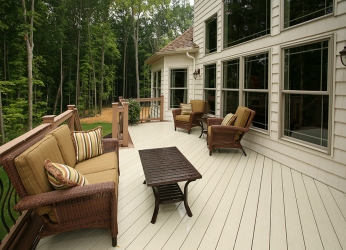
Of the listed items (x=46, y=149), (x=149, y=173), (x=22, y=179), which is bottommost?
(x=149, y=173)

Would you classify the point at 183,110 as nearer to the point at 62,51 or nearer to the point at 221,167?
the point at 221,167

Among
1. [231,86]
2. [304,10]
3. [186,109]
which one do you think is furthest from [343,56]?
[186,109]

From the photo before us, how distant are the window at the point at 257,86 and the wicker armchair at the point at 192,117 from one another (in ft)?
6.24

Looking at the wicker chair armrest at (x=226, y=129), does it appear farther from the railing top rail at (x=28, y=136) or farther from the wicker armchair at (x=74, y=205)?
the wicker armchair at (x=74, y=205)

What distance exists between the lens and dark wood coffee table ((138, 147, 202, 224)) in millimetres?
2520

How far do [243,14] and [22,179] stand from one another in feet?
19.1

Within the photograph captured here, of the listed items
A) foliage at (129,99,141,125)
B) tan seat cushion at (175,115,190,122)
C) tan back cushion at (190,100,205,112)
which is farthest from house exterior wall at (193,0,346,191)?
foliage at (129,99,141,125)

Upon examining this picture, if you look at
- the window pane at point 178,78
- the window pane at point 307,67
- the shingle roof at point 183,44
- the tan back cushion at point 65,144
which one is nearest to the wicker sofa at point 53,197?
the tan back cushion at point 65,144

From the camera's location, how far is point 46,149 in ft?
7.11

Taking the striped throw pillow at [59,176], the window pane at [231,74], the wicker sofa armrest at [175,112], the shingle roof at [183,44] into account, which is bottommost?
the striped throw pillow at [59,176]

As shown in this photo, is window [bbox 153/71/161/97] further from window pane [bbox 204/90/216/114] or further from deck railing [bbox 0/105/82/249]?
deck railing [bbox 0/105/82/249]

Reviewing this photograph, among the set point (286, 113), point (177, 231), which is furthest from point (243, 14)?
point (177, 231)

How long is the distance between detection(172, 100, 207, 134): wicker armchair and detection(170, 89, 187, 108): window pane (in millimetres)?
1403

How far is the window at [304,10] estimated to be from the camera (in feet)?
11.6
